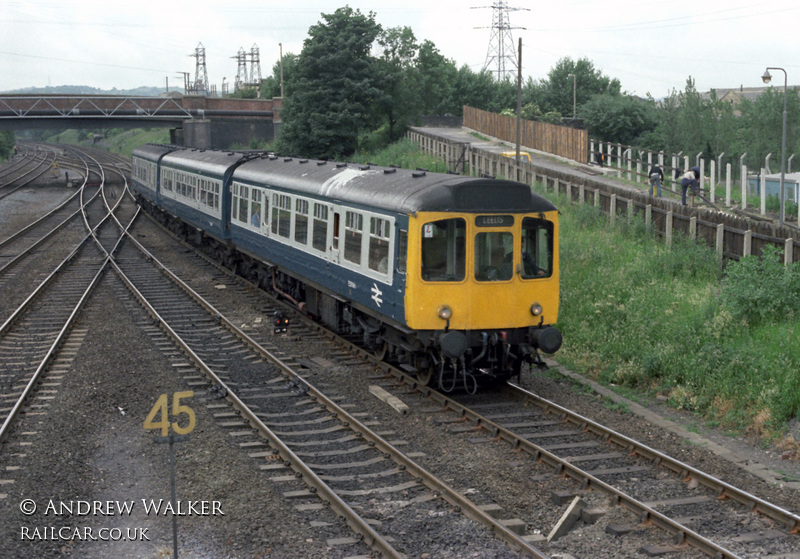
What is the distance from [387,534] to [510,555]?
1167mm

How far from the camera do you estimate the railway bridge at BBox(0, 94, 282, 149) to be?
61.2 meters

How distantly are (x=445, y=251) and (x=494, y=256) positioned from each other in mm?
701

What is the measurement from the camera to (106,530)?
824cm

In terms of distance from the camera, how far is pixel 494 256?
39.5ft

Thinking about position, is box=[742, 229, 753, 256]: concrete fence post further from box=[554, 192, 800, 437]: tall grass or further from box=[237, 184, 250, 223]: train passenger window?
box=[237, 184, 250, 223]: train passenger window

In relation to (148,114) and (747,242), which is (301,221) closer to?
(747,242)

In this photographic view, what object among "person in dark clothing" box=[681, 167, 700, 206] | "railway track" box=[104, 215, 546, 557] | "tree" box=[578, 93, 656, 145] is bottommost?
"railway track" box=[104, 215, 546, 557]

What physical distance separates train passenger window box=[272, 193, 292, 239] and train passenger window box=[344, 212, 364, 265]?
11.2 ft

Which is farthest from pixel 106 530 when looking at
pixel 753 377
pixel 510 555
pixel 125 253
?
pixel 125 253

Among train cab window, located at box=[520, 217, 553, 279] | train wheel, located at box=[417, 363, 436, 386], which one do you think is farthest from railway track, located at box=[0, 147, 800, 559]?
train cab window, located at box=[520, 217, 553, 279]

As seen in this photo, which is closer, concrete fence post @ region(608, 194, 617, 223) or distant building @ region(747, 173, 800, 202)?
concrete fence post @ region(608, 194, 617, 223)

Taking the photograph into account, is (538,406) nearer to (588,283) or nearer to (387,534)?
(387,534)

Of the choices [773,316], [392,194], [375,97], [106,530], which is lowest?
[106,530]

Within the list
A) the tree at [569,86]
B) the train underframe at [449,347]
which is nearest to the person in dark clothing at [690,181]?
the train underframe at [449,347]
